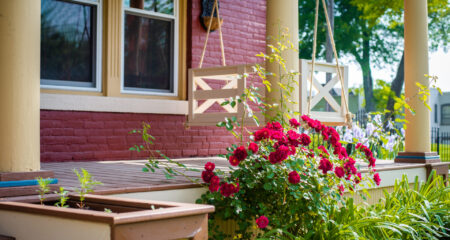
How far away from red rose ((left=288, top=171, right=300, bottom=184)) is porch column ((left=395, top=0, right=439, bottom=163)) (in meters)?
3.46

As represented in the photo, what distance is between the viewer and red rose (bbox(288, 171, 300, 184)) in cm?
355

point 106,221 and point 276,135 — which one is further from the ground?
point 276,135

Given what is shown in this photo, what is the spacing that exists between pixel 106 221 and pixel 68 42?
13.7 feet

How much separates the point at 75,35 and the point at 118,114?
3.27 feet

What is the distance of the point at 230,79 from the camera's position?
271 inches

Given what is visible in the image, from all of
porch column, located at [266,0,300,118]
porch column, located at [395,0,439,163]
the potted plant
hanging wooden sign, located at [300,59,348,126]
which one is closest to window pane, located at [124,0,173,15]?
hanging wooden sign, located at [300,59,348,126]

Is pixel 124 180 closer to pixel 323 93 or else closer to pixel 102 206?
pixel 102 206

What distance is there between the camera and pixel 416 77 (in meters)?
6.59

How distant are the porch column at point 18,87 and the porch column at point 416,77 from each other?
4636 millimetres

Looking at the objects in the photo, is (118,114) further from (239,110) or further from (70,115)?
(239,110)

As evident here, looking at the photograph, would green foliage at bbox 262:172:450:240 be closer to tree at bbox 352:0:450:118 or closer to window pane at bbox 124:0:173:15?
window pane at bbox 124:0:173:15

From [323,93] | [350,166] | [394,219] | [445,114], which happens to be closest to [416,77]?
[323,93]

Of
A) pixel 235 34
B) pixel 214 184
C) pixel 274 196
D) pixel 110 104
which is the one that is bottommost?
pixel 274 196

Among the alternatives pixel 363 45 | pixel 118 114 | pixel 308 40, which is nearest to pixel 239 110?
pixel 118 114
